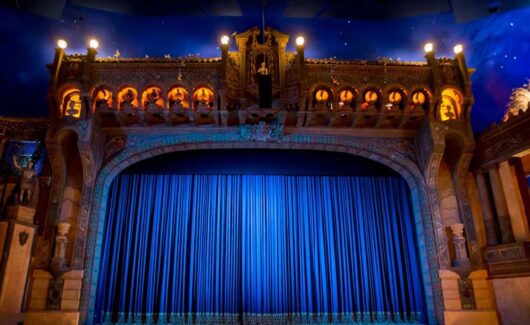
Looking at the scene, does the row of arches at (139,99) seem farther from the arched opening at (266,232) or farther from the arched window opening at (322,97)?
the arched window opening at (322,97)

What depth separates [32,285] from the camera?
7.89 metres

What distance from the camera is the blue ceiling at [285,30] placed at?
10.8 m

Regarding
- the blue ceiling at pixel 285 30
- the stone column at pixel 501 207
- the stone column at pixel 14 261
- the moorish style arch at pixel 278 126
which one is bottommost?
the stone column at pixel 14 261

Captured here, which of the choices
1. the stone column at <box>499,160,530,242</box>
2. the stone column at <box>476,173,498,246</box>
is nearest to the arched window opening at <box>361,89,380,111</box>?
the stone column at <box>476,173,498,246</box>

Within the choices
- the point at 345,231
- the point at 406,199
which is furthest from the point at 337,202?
the point at 406,199

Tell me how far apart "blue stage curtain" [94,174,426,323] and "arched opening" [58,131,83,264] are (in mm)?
885

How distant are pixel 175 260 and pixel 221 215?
5.11ft

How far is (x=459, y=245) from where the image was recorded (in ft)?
27.1

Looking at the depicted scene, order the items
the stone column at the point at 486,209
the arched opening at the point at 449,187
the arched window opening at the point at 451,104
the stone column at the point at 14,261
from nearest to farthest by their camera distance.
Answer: the stone column at the point at 14,261, the stone column at the point at 486,209, the arched opening at the point at 449,187, the arched window opening at the point at 451,104

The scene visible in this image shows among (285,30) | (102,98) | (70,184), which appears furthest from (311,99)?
(70,184)

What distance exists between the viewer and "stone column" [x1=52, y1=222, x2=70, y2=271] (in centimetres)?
783

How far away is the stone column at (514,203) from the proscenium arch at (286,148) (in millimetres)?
1549

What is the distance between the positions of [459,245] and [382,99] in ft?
11.8

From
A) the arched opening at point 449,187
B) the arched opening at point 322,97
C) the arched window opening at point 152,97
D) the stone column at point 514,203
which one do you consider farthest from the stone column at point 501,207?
the arched window opening at point 152,97
